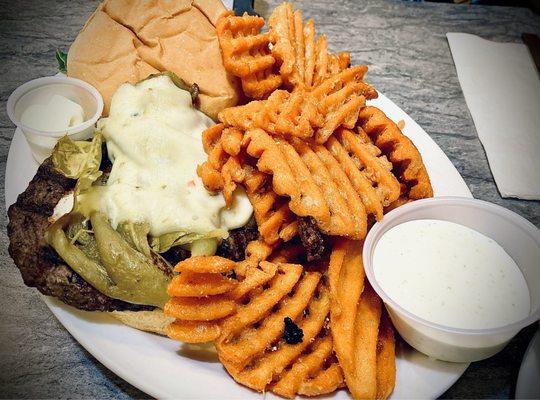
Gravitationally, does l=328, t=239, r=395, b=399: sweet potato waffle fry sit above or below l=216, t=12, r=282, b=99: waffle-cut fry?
below

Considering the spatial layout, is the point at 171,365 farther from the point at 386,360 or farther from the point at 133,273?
the point at 386,360

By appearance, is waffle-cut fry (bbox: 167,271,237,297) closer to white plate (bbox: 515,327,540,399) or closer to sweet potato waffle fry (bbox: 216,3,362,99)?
sweet potato waffle fry (bbox: 216,3,362,99)

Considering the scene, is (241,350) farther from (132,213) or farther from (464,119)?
(464,119)

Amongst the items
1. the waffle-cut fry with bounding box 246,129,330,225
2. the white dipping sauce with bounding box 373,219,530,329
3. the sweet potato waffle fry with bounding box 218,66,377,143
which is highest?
the sweet potato waffle fry with bounding box 218,66,377,143

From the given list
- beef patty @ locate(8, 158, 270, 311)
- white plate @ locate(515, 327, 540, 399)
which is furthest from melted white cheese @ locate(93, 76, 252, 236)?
white plate @ locate(515, 327, 540, 399)

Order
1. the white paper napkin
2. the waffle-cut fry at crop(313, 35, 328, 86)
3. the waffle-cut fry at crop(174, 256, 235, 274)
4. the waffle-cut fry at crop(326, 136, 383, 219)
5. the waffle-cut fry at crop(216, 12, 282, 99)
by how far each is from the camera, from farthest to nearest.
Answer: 1. the white paper napkin
2. the waffle-cut fry at crop(313, 35, 328, 86)
3. the waffle-cut fry at crop(216, 12, 282, 99)
4. the waffle-cut fry at crop(326, 136, 383, 219)
5. the waffle-cut fry at crop(174, 256, 235, 274)

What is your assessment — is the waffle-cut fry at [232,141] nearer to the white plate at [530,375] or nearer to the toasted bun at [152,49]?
the toasted bun at [152,49]

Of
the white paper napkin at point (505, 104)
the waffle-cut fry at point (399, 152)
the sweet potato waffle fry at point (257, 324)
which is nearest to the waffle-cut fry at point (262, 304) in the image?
the sweet potato waffle fry at point (257, 324)
